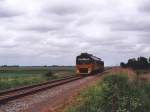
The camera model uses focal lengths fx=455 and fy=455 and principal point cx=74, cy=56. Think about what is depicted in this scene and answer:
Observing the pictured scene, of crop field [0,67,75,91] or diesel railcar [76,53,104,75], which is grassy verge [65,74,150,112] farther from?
diesel railcar [76,53,104,75]

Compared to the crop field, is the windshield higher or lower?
higher

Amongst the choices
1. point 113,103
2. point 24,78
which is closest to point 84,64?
point 24,78

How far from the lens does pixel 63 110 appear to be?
17.5 meters

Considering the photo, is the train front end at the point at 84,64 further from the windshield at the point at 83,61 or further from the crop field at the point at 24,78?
the crop field at the point at 24,78

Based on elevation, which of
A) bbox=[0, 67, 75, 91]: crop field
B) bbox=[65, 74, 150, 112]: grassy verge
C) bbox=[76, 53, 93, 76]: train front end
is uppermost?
bbox=[76, 53, 93, 76]: train front end

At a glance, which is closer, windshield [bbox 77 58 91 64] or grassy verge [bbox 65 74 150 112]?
grassy verge [bbox 65 74 150 112]

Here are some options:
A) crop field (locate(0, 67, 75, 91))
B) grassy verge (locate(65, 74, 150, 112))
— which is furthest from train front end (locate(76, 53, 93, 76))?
grassy verge (locate(65, 74, 150, 112))

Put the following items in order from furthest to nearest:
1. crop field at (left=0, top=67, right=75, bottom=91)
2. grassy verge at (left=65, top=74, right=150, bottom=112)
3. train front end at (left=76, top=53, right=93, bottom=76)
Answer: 1. train front end at (left=76, top=53, right=93, bottom=76)
2. crop field at (left=0, top=67, right=75, bottom=91)
3. grassy verge at (left=65, top=74, right=150, bottom=112)

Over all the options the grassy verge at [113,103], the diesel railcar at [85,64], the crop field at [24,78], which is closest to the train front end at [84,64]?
the diesel railcar at [85,64]

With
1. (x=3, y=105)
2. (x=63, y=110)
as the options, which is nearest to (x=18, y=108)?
(x=3, y=105)

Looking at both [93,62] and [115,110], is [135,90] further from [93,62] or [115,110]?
[93,62]

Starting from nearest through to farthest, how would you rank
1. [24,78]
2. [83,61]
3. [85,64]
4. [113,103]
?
[113,103] → [24,78] → [85,64] → [83,61]

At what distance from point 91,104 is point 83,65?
139 ft

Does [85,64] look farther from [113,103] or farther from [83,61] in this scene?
[113,103]
